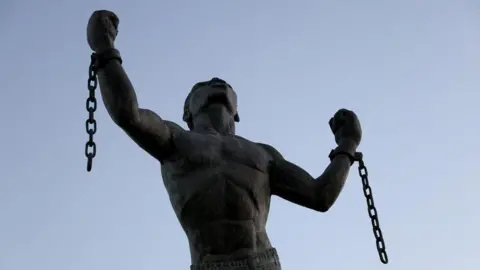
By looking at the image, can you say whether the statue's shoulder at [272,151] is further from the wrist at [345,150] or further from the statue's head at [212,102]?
the wrist at [345,150]

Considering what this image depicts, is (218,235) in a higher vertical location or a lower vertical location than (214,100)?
lower

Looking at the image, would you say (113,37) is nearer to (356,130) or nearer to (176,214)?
(176,214)

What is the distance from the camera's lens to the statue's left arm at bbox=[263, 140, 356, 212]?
629cm

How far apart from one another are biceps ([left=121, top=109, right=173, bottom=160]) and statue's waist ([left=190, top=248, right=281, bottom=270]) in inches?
35.0

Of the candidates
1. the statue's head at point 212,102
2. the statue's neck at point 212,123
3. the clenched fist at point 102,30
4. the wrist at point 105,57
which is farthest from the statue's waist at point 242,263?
the clenched fist at point 102,30

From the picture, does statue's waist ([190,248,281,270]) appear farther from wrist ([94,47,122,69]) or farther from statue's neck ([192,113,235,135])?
wrist ([94,47,122,69])

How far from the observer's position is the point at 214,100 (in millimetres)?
6441

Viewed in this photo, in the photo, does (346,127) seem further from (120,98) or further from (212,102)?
(120,98)

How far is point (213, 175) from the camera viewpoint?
18.9ft

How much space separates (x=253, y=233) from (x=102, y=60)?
1639mm

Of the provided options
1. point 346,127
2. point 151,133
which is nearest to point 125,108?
point 151,133

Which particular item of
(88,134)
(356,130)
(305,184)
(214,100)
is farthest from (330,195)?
(88,134)

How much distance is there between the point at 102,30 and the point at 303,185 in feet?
6.60

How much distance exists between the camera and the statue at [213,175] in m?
5.49
